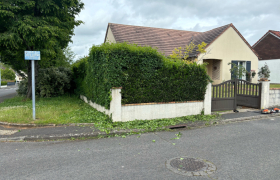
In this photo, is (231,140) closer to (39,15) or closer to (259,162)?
(259,162)

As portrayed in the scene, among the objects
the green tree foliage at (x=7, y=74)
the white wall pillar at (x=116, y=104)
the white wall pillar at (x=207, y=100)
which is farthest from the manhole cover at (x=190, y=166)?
the green tree foliage at (x=7, y=74)

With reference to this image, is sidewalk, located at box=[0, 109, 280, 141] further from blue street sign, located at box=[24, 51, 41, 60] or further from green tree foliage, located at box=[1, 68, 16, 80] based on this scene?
green tree foliage, located at box=[1, 68, 16, 80]

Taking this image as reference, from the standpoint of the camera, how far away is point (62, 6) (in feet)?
39.0

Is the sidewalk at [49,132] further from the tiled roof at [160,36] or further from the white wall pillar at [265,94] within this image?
the tiled roof at [160,36]

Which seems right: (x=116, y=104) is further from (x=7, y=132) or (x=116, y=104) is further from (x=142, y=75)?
(x=7, y=132)

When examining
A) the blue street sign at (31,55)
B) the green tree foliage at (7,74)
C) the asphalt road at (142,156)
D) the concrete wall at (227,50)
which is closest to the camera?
the asphalt road at (142,156)

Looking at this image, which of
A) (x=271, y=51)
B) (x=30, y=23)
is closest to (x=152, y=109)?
(x=30, y=23)

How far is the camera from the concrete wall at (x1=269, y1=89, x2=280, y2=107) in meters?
10.7

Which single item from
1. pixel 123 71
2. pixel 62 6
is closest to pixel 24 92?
pixel 62 6

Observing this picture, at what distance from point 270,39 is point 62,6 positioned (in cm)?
2582

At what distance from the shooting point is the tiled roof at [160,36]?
1766cm

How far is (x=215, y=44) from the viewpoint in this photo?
1741cm

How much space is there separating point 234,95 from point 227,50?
9.72 metres

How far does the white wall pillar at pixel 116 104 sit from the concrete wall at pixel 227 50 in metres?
12.2
